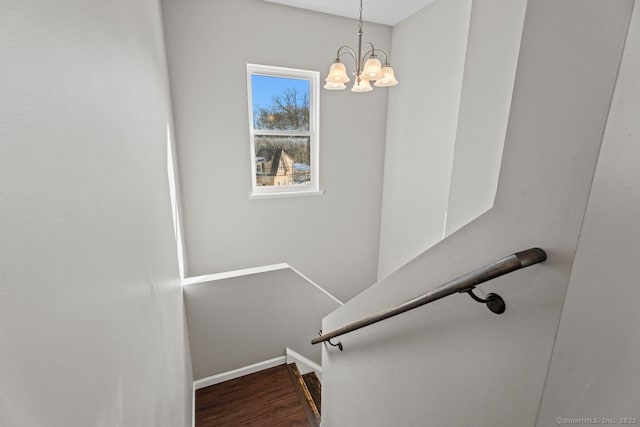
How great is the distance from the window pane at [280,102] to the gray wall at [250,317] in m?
1.62

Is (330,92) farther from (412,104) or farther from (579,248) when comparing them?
(579,248)

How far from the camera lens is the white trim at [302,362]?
274cm

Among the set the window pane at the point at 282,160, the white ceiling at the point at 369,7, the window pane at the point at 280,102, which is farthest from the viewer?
the window pane at the point at 282,160

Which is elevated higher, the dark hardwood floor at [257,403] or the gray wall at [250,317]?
the gray wall at [250,317]

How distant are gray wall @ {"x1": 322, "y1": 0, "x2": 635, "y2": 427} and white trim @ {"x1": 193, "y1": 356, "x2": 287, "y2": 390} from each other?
6.84ft

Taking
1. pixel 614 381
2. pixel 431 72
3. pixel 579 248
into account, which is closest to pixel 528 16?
pixel 579 248

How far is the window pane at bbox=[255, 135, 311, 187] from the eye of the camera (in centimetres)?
301

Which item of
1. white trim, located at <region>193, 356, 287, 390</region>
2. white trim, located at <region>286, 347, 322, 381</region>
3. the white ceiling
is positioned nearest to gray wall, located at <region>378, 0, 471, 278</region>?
the white ceiling

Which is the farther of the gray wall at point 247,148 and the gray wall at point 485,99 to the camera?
the gray wall at point 247,148

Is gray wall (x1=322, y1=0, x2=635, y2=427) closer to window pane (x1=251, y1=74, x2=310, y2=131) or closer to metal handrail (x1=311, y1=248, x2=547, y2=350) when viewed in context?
metal handrail (x1=311, y1=248, x2=547, y2=350)

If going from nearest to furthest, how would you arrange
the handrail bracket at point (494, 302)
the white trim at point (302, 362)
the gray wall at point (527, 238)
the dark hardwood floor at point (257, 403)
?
1. the gray wall at point (527, 238)
2. the handrail bracket at point (494, 302)
3. the dark hardwood floor at point (257, 403)
4. the white trim at point (302, 362)

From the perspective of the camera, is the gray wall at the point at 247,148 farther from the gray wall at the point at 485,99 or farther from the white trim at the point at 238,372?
the gray wall at the point at 485,99

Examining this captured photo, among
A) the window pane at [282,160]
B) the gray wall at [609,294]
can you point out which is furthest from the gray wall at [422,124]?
the gray wall at [609,294]

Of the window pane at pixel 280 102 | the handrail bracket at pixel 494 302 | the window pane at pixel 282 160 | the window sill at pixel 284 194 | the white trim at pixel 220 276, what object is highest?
the window pane at pixel 280 102
